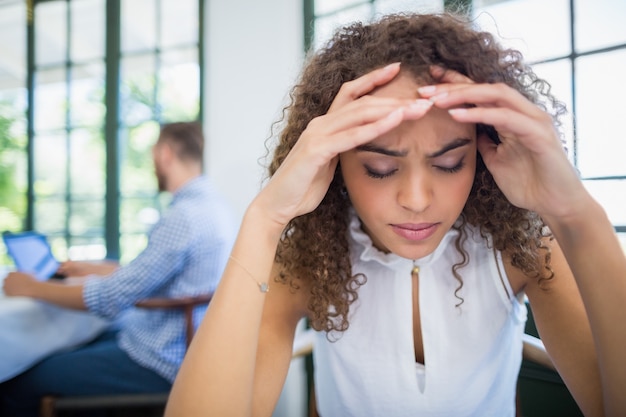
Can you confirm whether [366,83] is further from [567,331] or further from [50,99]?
[50,99]

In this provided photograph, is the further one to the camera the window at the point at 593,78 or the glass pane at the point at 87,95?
the glass pane at the point at 87,95

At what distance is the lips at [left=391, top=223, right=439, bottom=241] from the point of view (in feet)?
2.61

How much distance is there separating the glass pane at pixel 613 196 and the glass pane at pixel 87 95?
3.64 m

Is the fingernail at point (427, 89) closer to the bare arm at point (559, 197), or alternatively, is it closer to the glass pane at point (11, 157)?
the bare arm at point (559, 197)

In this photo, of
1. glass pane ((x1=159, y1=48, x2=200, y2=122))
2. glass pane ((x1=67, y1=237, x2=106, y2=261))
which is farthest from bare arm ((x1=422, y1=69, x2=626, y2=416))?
glass pane ((x1=67, y1=237, x2=106, y2=261))

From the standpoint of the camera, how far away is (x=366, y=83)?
729 mm

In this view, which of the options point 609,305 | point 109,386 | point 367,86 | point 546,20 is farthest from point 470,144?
point 109,386

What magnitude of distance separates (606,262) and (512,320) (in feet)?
1.17

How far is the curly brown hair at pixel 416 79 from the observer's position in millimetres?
765

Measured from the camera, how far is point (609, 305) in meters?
0.70

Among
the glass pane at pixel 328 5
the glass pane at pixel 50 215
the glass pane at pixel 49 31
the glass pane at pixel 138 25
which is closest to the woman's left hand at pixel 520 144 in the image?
the glass pane at pixel 328 5

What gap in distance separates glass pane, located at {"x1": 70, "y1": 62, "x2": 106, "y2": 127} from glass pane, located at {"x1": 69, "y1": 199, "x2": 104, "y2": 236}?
714 millimetres

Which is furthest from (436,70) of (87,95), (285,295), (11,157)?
(11,157)

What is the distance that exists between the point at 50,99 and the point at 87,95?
40cm
